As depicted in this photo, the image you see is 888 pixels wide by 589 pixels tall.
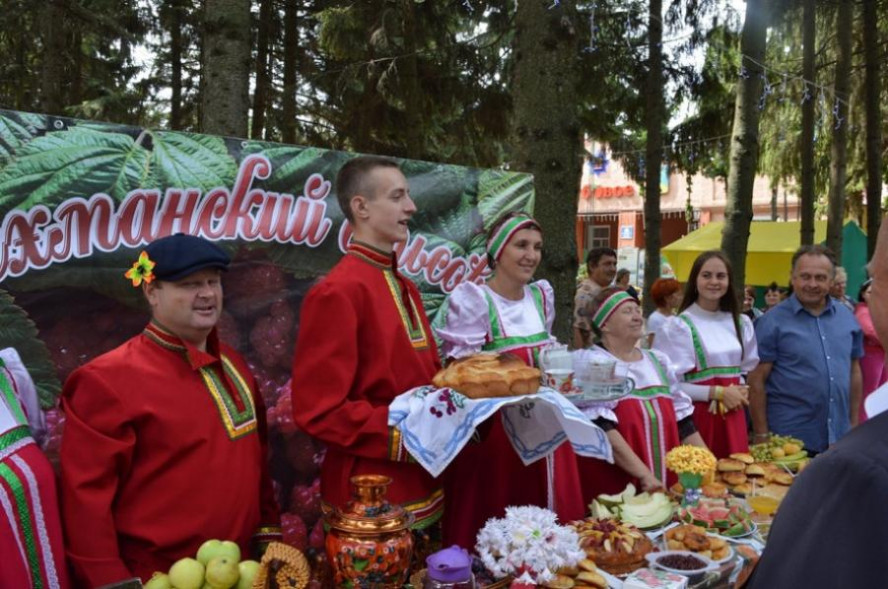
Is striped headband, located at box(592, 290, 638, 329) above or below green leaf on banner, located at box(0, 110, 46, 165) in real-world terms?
below

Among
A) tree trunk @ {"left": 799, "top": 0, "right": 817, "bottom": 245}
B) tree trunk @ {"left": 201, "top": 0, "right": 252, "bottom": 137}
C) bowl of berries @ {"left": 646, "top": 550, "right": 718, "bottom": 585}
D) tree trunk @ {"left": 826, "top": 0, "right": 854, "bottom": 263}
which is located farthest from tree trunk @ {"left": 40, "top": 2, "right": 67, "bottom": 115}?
tree trunk @ {"left": 826, "top": 0, "right": 854, "bottom": 263}

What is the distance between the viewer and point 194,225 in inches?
139

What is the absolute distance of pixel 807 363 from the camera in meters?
4.97

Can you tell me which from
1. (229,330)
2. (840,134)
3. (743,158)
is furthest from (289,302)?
(840,134)

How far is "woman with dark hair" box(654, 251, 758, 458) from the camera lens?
4.56 m

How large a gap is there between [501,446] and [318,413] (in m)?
1.18

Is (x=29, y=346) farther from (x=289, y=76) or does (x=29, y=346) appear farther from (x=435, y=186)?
(x=289, y=76)

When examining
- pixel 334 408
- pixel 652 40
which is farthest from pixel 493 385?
pixel 652 40

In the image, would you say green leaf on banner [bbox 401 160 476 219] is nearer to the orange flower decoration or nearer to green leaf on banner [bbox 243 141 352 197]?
green leaf on banner [bbox 243 141 352 197]

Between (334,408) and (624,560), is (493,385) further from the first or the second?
(624,560)

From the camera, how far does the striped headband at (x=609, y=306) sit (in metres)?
3.93

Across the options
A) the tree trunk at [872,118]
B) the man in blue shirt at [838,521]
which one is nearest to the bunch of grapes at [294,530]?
the man in blue shirt at [838,521]

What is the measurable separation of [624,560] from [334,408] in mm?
1098

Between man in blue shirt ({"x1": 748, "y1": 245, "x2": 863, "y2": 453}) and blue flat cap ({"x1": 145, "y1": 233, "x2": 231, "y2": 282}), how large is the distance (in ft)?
12.4
